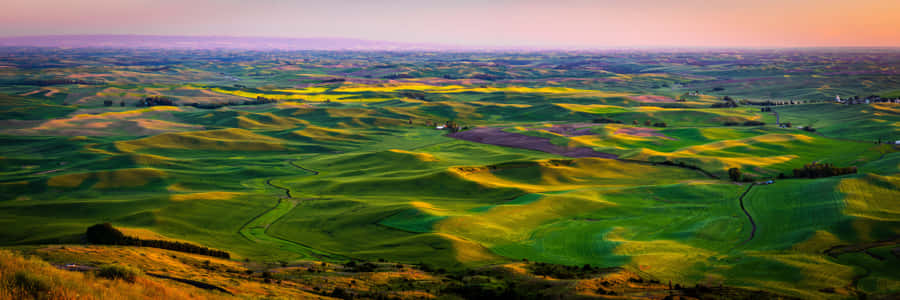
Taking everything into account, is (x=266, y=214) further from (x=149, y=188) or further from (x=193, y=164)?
(x=193, y=164)

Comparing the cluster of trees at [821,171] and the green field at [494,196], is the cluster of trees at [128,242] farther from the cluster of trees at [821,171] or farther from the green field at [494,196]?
the cluster of trees at [821,171]

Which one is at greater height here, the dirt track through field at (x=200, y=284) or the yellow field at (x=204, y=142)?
the dirt track through field at (x=200, y=284)

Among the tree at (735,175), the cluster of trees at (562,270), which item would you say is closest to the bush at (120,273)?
the cluster of trees at (562,270)

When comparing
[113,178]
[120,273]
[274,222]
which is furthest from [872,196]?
[113,178]

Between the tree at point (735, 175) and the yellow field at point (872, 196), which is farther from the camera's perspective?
the tree at point (735, 175)

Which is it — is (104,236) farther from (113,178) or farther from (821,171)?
(821,171)

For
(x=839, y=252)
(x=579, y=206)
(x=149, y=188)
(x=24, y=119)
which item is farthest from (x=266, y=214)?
(x=24, y=119)

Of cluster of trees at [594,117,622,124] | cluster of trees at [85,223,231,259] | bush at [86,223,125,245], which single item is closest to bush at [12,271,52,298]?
cluster of trees at [85,223,231,259]
